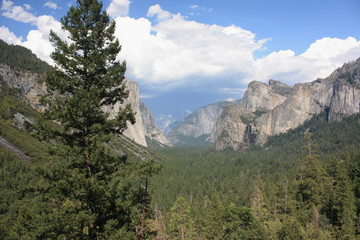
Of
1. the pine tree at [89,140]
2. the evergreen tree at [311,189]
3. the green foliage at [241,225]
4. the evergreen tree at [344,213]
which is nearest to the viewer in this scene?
the pine tree at [89,140]

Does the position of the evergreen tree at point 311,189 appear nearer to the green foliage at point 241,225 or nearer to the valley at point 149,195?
the valley at point 149,195

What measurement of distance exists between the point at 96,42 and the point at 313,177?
164ft

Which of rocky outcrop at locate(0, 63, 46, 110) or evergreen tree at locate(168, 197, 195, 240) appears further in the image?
rocky outcrop at locate(0, 63, 46, 110)

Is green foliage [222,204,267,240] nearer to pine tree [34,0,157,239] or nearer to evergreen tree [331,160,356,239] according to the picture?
evergreen tree [331,160,356,239]

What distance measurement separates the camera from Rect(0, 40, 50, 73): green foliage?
155250 millimetres

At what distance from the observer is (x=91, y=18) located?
603 inches

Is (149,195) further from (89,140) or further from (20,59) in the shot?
(20,59)

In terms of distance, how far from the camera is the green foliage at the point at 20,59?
509 feet

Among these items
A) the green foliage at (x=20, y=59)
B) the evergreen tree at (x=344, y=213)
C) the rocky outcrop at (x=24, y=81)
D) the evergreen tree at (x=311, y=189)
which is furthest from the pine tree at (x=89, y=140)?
the green foliage at (x=20, y=59)

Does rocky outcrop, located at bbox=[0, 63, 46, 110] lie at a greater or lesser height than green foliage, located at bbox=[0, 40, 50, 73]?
lesser

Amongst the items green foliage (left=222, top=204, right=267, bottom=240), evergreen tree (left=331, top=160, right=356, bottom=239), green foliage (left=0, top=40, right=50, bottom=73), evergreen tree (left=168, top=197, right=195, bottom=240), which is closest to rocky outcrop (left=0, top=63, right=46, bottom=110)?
green foliage (left=0, top=40, right=50, bottom=73)

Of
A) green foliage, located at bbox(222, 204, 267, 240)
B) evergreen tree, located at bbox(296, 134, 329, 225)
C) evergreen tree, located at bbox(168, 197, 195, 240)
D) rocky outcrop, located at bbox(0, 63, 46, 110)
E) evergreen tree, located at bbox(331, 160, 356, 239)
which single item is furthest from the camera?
rocky outcrop, located at bbox(0, 63, 46, 110)

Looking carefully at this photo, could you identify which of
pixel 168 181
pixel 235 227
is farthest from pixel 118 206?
pixel 168 181

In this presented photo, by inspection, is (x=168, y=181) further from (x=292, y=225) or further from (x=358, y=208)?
(x=292, y=225)
